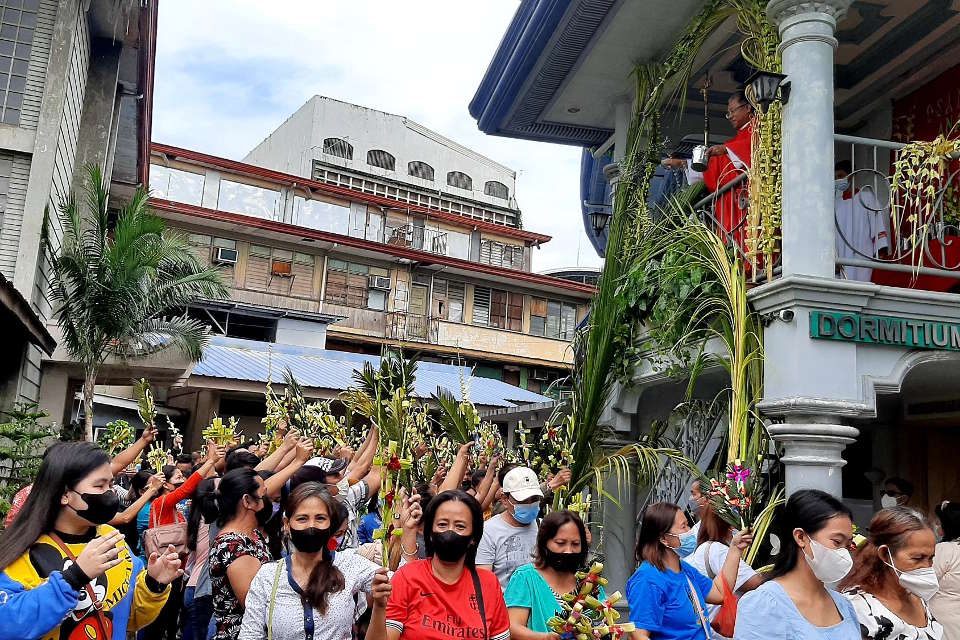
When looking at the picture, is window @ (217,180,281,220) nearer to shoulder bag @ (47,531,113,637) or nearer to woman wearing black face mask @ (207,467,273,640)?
woman wearing black face mask @ (207,467,273,640)

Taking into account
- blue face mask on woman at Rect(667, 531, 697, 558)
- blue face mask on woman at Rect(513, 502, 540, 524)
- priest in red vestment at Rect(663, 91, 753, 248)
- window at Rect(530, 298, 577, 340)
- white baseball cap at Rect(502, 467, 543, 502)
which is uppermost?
window at Rect(530, 298, 577, 340)

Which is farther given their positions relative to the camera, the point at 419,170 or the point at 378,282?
the point at 419,170

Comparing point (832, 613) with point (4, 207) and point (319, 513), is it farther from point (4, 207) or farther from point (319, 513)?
point (4, 207)

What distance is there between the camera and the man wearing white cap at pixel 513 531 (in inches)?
190

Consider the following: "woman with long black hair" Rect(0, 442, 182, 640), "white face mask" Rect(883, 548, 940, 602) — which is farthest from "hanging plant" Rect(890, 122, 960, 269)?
"woman with long black hair" Rect(0, 442, 182, 640)

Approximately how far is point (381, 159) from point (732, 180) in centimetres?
3173

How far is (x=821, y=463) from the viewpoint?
5426 millimetres

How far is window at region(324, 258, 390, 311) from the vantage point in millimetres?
29953

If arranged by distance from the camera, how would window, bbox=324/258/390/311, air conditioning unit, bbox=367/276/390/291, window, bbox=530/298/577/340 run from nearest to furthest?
window, bbox=324/258/390/311, air conditioning unit, bbox=367/276/390/291, window, bbox=530/298/577/340

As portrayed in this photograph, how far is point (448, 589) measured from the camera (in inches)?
139

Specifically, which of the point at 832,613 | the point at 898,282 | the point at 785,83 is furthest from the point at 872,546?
the point at 898,282

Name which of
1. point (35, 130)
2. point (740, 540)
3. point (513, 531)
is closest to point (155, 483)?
point (513, 531)

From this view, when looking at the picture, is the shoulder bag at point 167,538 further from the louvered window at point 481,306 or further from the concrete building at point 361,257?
the louvered window at point 481,306

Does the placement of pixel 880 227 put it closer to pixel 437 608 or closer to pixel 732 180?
pixel 732 180
